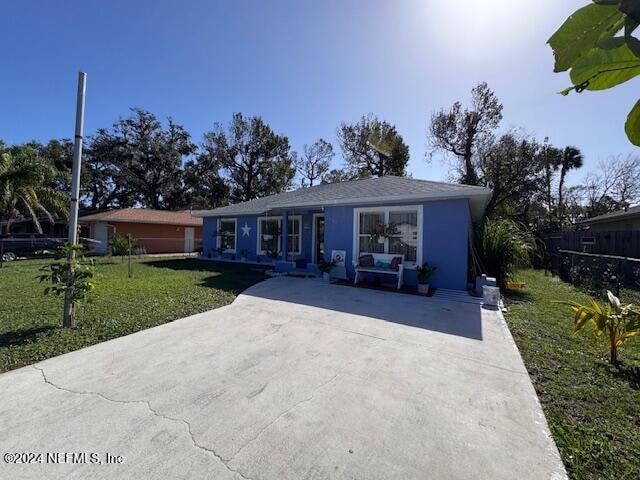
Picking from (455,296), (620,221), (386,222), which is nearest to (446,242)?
(455,296)

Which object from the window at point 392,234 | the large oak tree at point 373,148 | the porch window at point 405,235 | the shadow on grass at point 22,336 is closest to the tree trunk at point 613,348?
the window at point 392,234

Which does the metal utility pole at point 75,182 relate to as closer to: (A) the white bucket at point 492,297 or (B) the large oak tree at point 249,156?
(A) the white bucket at point 492,297

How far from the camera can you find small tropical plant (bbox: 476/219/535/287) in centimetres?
834

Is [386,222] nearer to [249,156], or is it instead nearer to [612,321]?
[612,321]

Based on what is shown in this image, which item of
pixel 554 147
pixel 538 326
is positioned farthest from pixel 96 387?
pixel 554 147

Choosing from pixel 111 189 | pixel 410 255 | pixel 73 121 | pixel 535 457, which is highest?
pixel 111 189

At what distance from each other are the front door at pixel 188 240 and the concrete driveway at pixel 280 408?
62.8 feet

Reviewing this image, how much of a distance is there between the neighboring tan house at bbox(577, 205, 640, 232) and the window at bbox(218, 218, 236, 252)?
53.7 feet

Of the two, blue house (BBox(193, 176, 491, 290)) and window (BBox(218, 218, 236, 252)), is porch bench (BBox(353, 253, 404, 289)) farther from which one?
window (BBox(218, 218, 236, 252))

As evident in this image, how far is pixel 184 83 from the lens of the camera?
12.1m

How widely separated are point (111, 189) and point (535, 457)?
126ft

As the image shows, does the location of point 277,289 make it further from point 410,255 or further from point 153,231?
point 153,231

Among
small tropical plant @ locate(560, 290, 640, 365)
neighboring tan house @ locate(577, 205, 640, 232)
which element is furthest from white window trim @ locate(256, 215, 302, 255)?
neighboring tan house @ locate(577, 205, 640, 232)

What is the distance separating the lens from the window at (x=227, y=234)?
14891 mm
